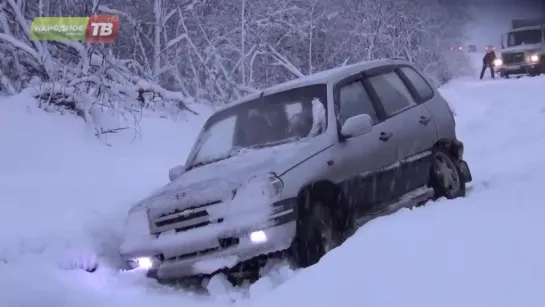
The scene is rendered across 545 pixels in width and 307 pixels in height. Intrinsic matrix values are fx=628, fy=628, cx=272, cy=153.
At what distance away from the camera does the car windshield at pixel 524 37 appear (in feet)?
88.4

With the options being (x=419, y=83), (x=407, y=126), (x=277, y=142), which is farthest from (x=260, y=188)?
(x=419, y=83)

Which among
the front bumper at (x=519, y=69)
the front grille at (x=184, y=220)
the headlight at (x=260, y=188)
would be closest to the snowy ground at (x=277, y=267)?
the front grille at (x=184, y=220)

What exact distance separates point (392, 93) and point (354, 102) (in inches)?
28.4

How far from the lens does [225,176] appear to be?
493cm

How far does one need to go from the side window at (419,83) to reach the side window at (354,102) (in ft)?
3.39

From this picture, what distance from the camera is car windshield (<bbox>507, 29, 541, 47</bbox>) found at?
88.4 ft

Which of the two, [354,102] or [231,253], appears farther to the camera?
[354,102]

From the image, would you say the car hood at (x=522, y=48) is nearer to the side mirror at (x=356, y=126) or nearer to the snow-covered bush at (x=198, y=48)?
the snow-covered bush at (x=198, y=48)

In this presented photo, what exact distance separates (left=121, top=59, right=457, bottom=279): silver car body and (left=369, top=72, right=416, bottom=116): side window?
40 centimetres

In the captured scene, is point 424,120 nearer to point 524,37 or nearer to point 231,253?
point 231,253

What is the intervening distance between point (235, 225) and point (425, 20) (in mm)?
32268

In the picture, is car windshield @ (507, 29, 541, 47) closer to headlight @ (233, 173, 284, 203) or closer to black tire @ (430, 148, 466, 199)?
black tire @ (430, 148, 466, 199)

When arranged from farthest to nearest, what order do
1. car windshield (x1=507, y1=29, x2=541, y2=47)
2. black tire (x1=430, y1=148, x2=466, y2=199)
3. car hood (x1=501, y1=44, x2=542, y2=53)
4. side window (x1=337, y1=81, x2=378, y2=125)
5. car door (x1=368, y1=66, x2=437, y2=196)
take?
car windshield (x1=507, y1=29, x2=541, y2=47) < car hood (x1=501, y1=44, x2=542, y2=53) < black tire (x1=430, y1=148, x2=466, y2=199) < car door (x1=368, y1=66, x2=437, y2=196) < side window (x1=337, y1=81, x2=378, y2=125)

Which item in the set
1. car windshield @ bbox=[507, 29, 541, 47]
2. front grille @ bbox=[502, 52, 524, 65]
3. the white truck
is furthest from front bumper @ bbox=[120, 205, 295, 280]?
car windshield @ bbox=[507, 29, 541, 47]
